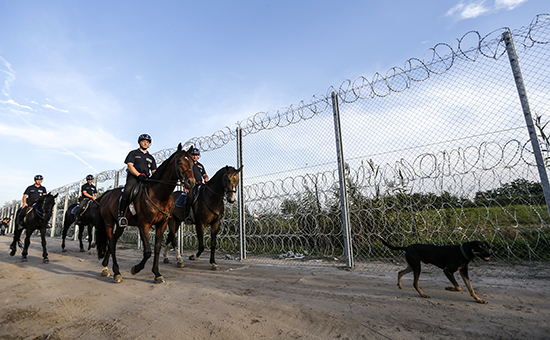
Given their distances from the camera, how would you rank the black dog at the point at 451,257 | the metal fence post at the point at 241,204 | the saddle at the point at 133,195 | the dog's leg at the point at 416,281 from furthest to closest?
the metal fence post at the point at 241,204 → the saddle at the point at 133,195 → the dog's leg at the point at 416,281 → the black dog at the point at 451,257

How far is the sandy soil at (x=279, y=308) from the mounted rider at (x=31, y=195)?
4.42 m

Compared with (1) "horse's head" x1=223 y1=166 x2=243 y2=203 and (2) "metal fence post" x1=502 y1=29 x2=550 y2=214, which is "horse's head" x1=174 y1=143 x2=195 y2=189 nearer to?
(1) "horse's head" x1=223 y1=166 x2=243 y2=203

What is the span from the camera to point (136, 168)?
5582 mm

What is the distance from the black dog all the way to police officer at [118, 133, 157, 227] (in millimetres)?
4776

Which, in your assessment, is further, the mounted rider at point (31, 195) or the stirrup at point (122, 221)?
the mounted rider at point (31, 195)

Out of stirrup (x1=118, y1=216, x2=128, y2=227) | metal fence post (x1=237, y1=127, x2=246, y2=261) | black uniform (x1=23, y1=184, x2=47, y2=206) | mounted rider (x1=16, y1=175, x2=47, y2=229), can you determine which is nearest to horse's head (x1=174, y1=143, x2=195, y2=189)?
stirrup (x1=118, y1=216, x2=128, y2=227)

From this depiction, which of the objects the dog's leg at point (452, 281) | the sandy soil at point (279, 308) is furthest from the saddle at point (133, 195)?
the dog's leg at point (452, 281)

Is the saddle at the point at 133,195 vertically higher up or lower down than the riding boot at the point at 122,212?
higher up

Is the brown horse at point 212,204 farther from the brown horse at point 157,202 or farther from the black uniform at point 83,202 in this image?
the black uniform at point 83,202

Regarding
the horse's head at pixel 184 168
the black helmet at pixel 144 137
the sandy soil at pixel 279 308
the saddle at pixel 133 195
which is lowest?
the sandy soil at pixel 279 308

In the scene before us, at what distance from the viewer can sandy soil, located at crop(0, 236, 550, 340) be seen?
8.21 ft

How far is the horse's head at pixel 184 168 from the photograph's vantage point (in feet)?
15.0

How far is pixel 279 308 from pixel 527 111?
14.8ft

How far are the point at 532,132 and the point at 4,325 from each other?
7.12 meters
